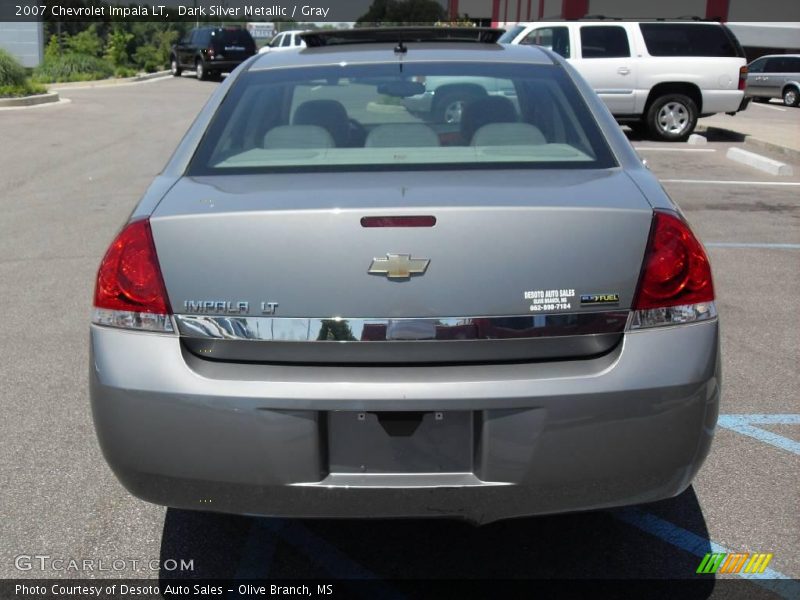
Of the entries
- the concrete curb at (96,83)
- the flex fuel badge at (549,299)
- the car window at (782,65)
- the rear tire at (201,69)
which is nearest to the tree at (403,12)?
the rear tire at (201,69)

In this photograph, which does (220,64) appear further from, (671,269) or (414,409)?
(414,409)

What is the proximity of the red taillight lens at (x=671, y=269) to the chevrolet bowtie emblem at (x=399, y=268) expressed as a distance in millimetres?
618

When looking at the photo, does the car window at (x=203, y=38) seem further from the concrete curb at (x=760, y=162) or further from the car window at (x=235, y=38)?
the concrete curb at (x=760, y=162)

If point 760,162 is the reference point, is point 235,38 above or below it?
below

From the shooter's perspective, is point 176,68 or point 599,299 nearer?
point 599,299

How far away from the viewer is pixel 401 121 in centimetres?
383

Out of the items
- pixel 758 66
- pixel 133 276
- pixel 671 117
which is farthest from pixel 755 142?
pixel 758 66

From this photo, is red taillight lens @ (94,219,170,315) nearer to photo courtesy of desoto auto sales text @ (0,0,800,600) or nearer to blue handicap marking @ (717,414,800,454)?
photo courtesy of desoto auto sales text @ (0,0,800,600)

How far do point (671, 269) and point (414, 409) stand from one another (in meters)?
0.84

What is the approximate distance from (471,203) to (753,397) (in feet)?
8.88

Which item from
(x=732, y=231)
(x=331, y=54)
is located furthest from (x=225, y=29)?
(x=331, y=54)

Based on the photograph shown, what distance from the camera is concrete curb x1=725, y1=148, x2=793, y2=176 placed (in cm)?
1277

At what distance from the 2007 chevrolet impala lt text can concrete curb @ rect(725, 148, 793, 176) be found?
1092 centimetres

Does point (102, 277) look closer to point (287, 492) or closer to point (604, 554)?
point (287, 492)
